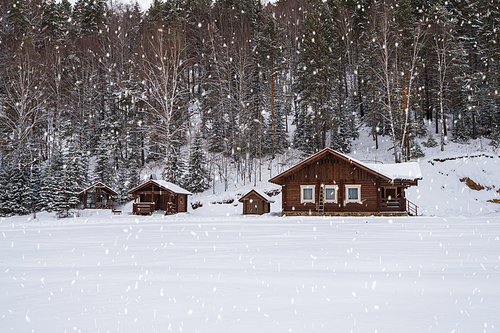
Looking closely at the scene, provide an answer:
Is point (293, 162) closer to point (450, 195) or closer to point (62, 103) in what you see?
point (450, 195)

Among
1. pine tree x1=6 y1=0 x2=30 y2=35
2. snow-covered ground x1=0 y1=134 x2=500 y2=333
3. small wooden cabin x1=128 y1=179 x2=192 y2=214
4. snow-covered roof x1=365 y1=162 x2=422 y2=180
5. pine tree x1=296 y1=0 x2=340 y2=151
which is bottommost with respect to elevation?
snow-covered ground x1=0 y1=134 x2=500 y2=333

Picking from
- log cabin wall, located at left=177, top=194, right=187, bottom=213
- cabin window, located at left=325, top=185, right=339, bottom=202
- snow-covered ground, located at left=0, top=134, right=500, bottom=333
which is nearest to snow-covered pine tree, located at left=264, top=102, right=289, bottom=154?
log cabin wall, located at left=177, top=194, right=187, bottom=213

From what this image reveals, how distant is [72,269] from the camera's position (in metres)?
5.95

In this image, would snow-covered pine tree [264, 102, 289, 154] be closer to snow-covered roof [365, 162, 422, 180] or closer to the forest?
the forest

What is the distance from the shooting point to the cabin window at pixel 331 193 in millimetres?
25594

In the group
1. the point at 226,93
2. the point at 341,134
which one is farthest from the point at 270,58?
the point at 341,134

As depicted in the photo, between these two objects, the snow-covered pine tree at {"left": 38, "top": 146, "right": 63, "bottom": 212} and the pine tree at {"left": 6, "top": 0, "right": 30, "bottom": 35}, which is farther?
the pine tree at {"left": 6, "top": 0, "right": 30, "bottom": 35}

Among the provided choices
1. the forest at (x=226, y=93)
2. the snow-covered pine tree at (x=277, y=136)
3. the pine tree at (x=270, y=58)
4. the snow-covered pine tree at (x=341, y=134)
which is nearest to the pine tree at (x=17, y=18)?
the forest at (x=226, y=93)

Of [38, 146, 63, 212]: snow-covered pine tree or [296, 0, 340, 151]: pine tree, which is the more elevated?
[296, 0, 340, 151]: pine tree

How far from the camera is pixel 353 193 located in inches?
999

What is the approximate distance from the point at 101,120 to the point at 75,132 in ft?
18.1

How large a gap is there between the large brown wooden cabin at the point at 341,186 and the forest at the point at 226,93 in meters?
6.98

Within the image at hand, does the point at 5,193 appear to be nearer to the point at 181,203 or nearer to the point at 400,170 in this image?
the point at 181,203

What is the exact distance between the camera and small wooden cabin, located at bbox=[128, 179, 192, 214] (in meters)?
30.0
